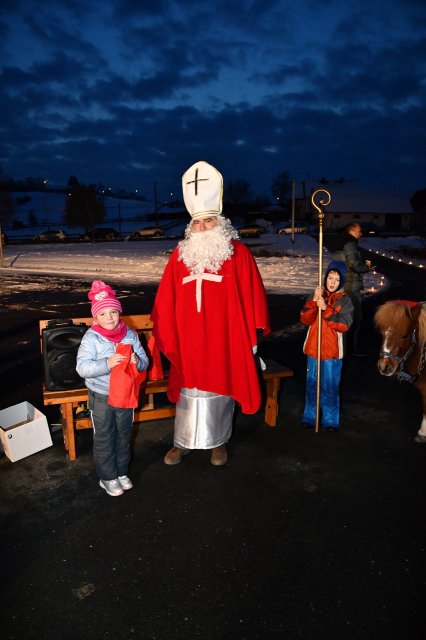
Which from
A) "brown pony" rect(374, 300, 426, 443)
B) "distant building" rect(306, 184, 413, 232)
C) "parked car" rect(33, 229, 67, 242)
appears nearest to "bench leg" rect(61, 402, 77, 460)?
"brown pony" rect(374, 300, 426, 443)

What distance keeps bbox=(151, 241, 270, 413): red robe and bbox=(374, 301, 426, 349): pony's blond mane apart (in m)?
1.10

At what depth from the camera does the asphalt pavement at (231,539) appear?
2820 millimetres

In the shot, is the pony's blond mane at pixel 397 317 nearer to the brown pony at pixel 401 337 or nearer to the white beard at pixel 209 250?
the brown pony at pixel 401 337

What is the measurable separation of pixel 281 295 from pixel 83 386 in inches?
406

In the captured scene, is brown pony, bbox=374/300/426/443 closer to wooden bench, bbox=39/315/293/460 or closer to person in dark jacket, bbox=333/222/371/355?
wooden bench, bbox=39/315/293/460

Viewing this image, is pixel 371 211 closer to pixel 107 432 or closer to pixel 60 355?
pixel 60 355

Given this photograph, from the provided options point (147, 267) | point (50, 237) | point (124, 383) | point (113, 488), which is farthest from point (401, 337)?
point (50, 237)

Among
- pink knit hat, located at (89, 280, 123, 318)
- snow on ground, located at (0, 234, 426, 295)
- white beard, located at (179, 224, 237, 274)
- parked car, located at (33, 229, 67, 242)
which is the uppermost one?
parked car, located at (33, 229, 67, 242)

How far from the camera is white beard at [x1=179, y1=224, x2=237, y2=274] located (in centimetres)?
432

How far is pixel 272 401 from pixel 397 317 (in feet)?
5.73

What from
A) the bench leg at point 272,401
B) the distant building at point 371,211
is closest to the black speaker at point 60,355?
the bench leg at point 272,401

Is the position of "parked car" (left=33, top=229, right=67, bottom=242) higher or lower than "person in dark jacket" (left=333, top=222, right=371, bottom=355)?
higher

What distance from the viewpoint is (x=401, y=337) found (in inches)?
173

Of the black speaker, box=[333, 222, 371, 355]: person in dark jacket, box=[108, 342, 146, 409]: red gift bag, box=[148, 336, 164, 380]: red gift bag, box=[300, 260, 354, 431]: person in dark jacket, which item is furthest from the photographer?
box=[333, 222, 371, 355]: person in dark jacket
